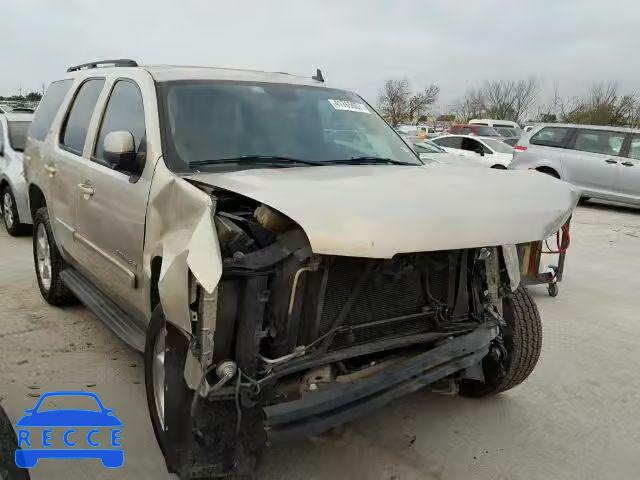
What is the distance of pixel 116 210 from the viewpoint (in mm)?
3215

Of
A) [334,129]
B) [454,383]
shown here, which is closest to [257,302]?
[454,383]

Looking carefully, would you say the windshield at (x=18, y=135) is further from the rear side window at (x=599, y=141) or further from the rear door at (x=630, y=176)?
the rear door at (x=630, y=176)

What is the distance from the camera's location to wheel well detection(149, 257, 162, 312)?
277 cm

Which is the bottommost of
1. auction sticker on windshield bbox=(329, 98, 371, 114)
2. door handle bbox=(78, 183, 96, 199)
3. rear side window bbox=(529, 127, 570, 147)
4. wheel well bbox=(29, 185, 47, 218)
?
wheel well bbox=(29, 185, 47, 218)

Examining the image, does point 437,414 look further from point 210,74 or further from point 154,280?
point 210,74

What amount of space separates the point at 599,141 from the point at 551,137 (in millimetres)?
1014

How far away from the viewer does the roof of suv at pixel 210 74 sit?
11.3 feet

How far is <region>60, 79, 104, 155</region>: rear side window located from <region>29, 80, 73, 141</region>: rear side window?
0.37 meters

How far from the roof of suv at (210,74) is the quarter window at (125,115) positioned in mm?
140

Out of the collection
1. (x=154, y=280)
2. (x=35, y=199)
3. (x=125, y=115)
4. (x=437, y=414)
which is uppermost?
(x=125, y=115)

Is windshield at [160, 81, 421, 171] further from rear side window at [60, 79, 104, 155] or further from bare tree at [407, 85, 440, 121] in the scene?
bare tree at [407, 85, 440, 121]

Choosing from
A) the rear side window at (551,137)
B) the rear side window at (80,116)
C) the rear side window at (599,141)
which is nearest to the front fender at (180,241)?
the rear side window at (80,116)

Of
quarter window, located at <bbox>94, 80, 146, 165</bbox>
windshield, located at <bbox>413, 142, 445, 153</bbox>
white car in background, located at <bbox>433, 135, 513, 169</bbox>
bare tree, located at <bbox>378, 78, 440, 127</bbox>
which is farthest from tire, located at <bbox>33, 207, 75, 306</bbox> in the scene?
bare tree, located at <bbox>378, 78, 440, 127</bbox>

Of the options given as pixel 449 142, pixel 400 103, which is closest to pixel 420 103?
pixel 400 103
